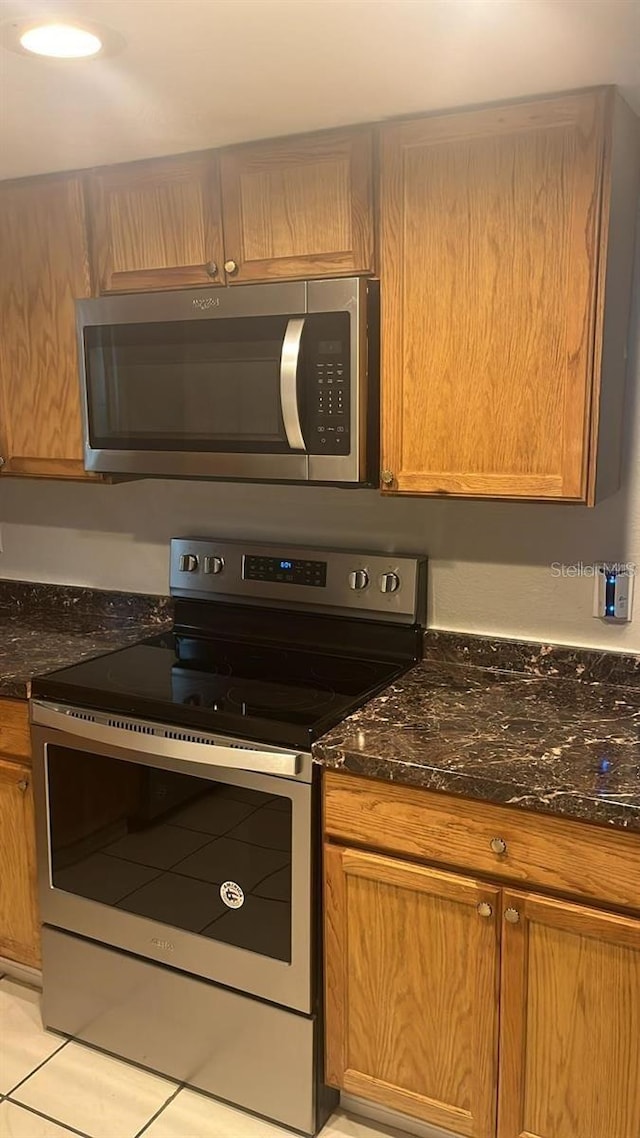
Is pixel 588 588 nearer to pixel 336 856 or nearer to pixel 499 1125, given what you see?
pixel 336 856

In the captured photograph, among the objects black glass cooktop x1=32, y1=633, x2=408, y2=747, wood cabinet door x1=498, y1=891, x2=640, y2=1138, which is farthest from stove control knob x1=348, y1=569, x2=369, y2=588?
wood cabinet door x1=498, y1=891, x2=640, y2=1138

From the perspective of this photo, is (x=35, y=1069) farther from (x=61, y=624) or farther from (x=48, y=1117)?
(x=61, y=624)

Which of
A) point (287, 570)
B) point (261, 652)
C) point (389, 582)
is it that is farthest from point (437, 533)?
point (261, 652)

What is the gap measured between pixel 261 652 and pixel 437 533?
55 centimetres

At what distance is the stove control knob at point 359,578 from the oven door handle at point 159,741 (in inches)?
23.3

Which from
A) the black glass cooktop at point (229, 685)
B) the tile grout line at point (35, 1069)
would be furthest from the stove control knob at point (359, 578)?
the tile grout line at point (35, 1069)

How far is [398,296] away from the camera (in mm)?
1827

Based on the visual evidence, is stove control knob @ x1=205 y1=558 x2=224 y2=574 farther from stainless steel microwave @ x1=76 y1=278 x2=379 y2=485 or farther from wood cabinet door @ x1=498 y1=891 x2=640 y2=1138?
wood cabinet door @ x1=498 y1=891 x2=640 y2=1138

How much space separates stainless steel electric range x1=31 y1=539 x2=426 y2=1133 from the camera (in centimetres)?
180

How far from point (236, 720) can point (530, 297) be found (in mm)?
1000

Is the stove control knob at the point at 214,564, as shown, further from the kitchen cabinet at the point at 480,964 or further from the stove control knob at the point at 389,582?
the kitchen cabinet at the point at 480,964

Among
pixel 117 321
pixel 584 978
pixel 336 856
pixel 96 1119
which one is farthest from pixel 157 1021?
pixel 117 321

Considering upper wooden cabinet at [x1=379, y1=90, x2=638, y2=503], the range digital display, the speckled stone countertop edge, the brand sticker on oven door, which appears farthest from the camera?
the range digital display

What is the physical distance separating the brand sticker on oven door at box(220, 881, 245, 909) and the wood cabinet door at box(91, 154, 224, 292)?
1.31m
